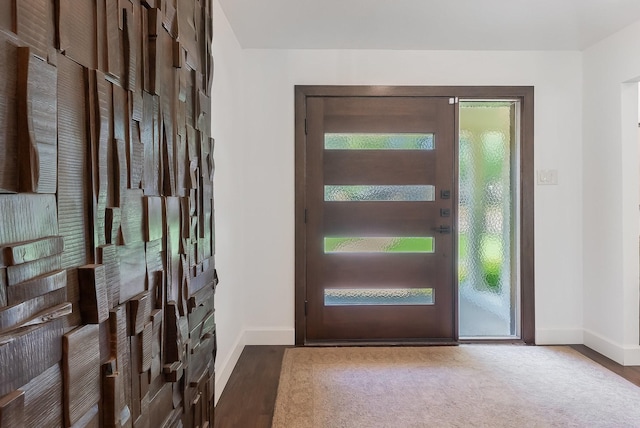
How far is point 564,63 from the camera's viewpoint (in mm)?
3027

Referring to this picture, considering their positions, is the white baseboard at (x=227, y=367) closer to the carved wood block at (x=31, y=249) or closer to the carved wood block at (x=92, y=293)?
the carved wood block at (x=92, y=293)

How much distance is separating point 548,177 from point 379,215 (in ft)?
4.43

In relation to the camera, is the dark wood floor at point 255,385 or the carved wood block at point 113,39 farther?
the dark wood floor at point 255,385

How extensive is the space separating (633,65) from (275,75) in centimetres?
244

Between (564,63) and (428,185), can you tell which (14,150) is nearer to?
(428,185)

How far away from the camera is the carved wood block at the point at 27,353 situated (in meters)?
0.55

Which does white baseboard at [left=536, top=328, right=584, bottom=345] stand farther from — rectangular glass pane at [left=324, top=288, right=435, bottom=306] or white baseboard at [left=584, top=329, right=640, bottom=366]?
rectangular glass pane at [left=324, top=288, right=435, bottom=306]

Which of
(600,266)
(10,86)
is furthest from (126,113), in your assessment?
(600,266)

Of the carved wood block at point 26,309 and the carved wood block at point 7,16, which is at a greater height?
the carved wood block at point 7,16

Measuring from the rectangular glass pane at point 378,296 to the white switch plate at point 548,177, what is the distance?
47.5 inches

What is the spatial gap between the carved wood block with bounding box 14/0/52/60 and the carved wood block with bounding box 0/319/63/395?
0.44 metres

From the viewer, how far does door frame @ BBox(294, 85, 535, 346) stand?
2979mm

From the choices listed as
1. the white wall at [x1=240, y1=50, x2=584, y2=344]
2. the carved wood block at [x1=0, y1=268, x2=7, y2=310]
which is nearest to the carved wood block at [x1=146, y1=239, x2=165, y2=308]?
the carved wood block at [x1=0, y1=268, x2=7, y2=310]

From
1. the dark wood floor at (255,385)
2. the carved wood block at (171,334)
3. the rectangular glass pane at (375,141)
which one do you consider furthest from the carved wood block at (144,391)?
the rectangular glass pane at (375,141)
